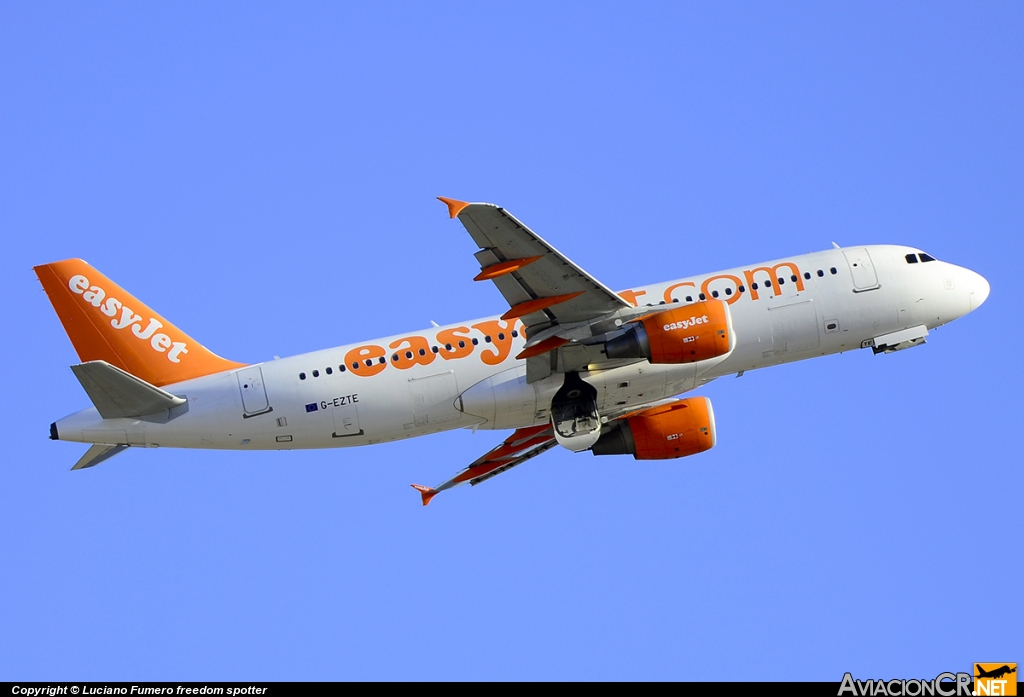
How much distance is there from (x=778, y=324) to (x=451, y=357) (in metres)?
11.0

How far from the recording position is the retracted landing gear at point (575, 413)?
41969 mm

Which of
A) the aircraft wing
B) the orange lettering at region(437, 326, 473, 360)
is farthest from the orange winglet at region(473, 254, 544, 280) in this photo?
the aircraft wing

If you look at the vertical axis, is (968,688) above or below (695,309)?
below

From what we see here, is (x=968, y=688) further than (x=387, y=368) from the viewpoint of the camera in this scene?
No

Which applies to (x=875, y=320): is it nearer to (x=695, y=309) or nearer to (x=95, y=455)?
(x=695, y=309)

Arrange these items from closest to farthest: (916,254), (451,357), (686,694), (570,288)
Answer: (686,694), (570,288), (451,357), (916,254)

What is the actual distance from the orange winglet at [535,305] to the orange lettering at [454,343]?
3.24 m

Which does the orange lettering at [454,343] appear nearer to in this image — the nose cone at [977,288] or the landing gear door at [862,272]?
the landing gear door at [862,272]

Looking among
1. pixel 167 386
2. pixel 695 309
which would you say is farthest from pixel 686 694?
pixel 167 386

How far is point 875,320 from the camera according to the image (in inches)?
1743

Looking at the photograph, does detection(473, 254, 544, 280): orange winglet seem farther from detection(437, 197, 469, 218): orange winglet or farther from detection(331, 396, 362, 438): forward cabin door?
detection(331, 396, 362, 438): forward cabin door

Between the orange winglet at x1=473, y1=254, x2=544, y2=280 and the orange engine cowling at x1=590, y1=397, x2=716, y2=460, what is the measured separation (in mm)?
9564

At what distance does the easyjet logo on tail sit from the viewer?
42.9 metres

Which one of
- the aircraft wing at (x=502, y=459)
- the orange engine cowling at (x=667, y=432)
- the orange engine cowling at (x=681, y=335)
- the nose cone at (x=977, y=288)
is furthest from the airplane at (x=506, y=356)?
the aircraft wing at (x=502, y=459)
